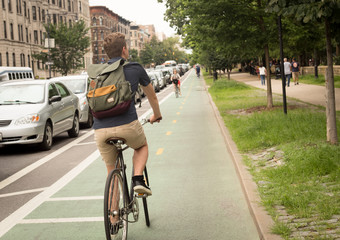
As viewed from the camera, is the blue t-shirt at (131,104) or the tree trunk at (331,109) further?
the tree trunk at (331,109)

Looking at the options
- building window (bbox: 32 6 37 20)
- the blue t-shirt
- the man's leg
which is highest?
building window (bbox: 32 6 37 20)

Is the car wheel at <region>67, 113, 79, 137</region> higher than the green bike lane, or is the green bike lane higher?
the car wheel at <region>67, 113, 79, 137</region>

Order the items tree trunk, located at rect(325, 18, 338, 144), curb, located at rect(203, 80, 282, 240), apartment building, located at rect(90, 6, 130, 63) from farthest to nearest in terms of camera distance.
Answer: apartment building, located at rect(90, 6, 130, 63), tree trunk, located at rect(325, 18, 338, 144), curb, located at rect(203, 80, 282, 240)

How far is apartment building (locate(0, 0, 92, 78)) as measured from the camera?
55.9 meters

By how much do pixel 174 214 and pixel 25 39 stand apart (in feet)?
198

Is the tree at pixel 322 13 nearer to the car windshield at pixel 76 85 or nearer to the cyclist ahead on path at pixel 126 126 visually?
the cyclist ahead on path at pixel 126 126

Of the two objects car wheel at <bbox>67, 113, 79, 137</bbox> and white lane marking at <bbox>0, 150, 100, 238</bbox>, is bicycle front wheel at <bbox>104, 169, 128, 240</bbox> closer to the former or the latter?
white lane marking at <bbox>0, 150, 100, 238</bbox>

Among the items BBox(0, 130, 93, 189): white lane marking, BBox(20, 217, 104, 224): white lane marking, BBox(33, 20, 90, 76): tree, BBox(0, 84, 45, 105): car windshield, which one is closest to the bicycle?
BBox(20, 217, 104, 224): white lane marking

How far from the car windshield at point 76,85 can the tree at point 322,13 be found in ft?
32.7

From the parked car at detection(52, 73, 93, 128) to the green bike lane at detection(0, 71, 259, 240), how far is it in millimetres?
5501

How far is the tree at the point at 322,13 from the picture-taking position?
745cm

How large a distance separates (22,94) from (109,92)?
8655 mm

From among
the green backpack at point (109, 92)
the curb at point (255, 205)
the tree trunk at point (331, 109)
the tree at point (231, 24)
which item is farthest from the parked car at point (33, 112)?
the green backpack at point (109, 92)

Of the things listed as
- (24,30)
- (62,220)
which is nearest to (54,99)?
Result: (62,220)
